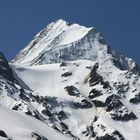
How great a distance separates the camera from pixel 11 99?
19600cm

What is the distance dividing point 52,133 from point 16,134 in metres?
34.6

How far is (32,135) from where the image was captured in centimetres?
11656

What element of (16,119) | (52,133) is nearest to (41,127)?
(52,133)

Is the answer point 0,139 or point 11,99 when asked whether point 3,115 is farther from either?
point 11,99

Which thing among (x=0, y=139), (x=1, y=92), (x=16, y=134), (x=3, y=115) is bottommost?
A: (x=0, y=139)

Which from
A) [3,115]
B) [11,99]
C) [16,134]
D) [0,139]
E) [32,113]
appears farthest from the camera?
[11,99]

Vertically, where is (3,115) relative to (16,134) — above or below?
above

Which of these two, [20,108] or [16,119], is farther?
[20,108]

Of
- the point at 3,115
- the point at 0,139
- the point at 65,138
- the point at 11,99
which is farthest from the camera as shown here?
the point at 11,99

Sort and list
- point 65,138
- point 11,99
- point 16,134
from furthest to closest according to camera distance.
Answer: point 11,99
point 65,138
point 16,134

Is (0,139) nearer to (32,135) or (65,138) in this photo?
(32,135)

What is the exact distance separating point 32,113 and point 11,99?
17.5m

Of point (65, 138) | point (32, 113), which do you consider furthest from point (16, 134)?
point (32, 113)

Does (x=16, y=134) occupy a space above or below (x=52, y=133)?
below
